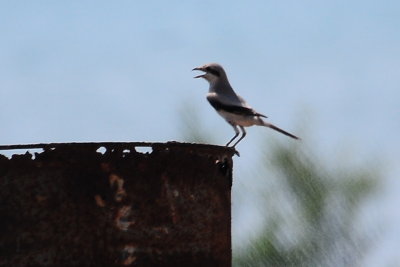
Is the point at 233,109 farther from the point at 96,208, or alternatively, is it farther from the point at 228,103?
the point at 96,208

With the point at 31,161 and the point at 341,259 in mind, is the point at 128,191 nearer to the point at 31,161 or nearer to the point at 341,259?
the point at 31,161

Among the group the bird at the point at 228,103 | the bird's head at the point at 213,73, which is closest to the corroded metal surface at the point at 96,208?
the bird at the point at 228,103

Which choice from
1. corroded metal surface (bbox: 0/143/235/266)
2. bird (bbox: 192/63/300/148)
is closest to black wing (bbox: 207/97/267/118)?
bird (bbox: 192/63/300/148)

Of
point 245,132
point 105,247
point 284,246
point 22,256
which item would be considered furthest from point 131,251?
point 284,246

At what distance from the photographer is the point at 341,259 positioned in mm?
11773

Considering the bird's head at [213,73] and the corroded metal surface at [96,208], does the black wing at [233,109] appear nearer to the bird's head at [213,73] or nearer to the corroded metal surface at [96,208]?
the bird's head at [213,73]

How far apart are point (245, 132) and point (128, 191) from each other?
18.8 feet

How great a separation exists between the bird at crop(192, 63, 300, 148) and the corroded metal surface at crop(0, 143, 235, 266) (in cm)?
503

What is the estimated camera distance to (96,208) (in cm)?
439

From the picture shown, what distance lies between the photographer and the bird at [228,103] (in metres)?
9.87

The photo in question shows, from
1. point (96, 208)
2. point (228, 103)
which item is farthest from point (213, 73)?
point (96, 208)

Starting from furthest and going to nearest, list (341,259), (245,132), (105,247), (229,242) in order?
(341,259) → (245,132) → (229,242) → (105,247)

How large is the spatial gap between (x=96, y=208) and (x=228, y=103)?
18.5 feet

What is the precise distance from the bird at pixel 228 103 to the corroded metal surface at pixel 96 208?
5033 mm
